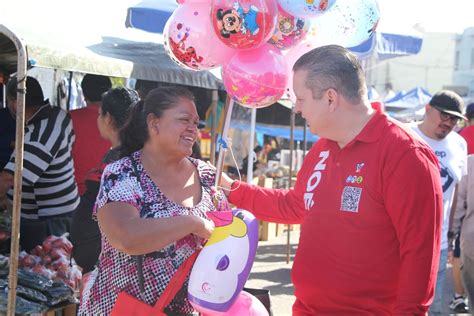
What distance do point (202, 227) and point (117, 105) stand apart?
1.68 metres

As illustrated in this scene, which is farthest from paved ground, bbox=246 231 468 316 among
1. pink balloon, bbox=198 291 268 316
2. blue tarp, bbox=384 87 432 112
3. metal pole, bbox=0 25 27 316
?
blue tarp, bbox=384 87 432 112

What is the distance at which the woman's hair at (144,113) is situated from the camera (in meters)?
2.84

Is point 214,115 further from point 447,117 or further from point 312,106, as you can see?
point 312,106

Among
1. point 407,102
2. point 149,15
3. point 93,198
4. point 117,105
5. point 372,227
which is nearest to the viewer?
point 372,227

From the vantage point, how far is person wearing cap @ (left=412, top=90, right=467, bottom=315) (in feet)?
16.1

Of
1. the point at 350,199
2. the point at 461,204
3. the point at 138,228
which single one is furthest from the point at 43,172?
the point at 461,204

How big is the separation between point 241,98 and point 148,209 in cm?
101

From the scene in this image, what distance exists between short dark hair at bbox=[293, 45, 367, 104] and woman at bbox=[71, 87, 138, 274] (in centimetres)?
151

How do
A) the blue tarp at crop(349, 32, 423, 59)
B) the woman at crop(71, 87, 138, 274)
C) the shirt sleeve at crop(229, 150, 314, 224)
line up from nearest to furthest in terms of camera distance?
the shirt sleeve at crop(229, 150, 314, 224)
the woman at crop(71, 87, 138, 274)
the blue tarp at crop(349, 32, 423, 59)

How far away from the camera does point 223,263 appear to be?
8.64 feet

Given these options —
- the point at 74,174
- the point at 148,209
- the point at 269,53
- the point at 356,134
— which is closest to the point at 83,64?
the point at 74,174

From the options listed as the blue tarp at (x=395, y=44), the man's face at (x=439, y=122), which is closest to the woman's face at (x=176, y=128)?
the man's face at (x=439, y=122)

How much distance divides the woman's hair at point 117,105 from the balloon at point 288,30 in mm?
1038

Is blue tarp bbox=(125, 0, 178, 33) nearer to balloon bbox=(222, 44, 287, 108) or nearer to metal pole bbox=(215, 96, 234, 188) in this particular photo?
metal pole bbox=(215, 96, 234, 188)
